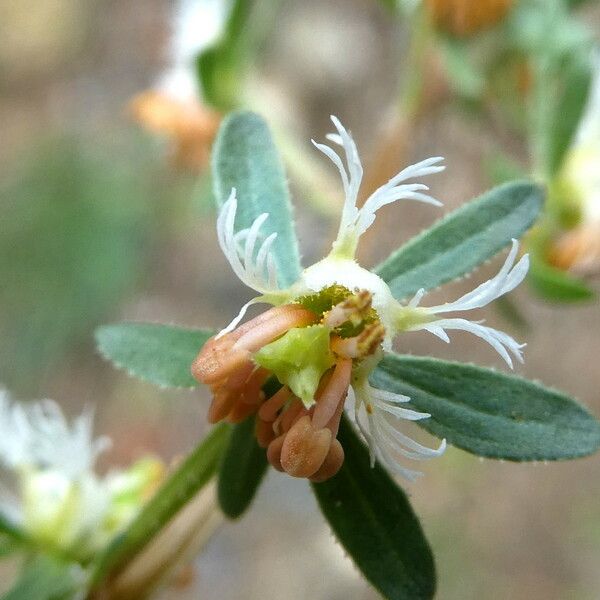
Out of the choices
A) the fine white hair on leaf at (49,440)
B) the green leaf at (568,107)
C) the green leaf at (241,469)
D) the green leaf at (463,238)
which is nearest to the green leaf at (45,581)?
the fine white hair on leaf at (49,440)

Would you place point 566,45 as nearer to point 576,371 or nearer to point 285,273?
point 285,273

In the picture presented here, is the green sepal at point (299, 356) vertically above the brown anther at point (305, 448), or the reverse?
the green sepal at point (299, 356)

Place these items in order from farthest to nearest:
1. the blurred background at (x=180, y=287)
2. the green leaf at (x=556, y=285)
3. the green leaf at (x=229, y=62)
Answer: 1. the blurred background at (x=180, y=287)
2. the green leaf at (x=229, y=62)
3. the green leaf at (x=556, y=285)

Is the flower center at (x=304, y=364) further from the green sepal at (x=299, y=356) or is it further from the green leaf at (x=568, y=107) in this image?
the green leaf at (x=568, y=107)

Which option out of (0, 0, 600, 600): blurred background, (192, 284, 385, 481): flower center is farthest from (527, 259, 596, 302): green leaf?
(0, 0, 600, 600): blurred background

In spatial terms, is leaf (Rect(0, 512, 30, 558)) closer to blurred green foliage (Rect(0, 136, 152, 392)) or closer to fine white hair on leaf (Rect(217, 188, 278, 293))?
fine white hair on leaf (Rect(217, 188, 278, 293))

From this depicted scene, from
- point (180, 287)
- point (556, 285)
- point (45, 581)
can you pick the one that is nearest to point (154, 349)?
point (45, 581)
